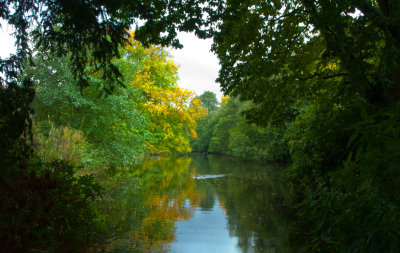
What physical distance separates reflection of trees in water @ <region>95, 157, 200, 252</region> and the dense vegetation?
0.90 metres

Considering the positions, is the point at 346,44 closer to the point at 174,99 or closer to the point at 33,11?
the point at 33,11

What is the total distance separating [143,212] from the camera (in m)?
9.87

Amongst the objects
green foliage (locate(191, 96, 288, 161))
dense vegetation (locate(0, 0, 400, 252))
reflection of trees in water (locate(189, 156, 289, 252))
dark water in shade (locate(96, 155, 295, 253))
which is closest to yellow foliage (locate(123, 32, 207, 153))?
green foliage (locate(191, 96, 288, 161))

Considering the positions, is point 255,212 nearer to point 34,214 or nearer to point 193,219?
point 193,219

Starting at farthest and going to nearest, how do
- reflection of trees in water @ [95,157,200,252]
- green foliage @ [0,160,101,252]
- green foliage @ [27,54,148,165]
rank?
green foliage @ [27,54,148,165], reflection of trees in water @ [95,157,200,252], green foliage @ [0,160,101,252]

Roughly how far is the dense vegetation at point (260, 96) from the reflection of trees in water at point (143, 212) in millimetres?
900

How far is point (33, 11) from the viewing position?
5.32m

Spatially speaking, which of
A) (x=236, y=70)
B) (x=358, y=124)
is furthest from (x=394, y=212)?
(x=236, y=70)

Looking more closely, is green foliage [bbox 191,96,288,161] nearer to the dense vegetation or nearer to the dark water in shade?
the dense vegetation

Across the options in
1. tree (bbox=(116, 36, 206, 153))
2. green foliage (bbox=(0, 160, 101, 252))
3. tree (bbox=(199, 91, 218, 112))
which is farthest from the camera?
tree (bbox=(199, 91, 218, 112))

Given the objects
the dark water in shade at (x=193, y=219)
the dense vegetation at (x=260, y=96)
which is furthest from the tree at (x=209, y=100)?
the dark water in shade at (x=193, y=219)

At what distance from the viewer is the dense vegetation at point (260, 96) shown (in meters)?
2.36

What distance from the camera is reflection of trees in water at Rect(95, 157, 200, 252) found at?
6920mm

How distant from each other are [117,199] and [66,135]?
3.02 metres
